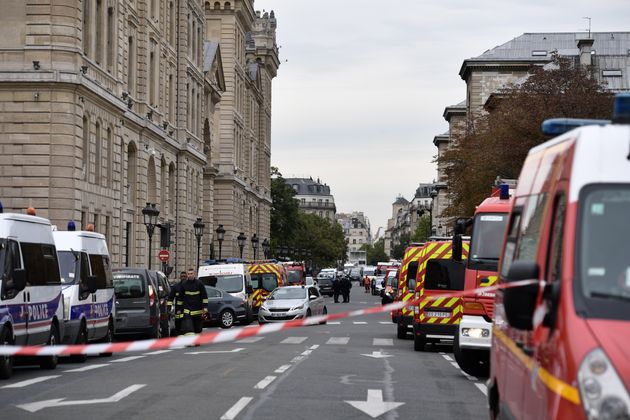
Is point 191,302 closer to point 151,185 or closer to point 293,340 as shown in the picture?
point 293,340

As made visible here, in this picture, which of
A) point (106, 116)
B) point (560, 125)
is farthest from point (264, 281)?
point (560, 125)

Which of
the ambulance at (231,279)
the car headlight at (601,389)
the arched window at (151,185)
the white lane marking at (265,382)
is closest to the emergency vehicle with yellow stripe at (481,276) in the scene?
the white lane marking at (265,382)

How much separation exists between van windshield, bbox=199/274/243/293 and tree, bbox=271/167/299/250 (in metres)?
95.5

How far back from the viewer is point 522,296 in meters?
6.81

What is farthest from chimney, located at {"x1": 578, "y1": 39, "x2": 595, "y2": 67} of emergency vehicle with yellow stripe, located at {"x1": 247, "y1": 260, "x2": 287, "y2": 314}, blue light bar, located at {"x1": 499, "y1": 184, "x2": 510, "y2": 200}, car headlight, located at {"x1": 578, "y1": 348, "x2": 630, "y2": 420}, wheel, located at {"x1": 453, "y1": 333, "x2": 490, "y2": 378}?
car headlight, located at {"x1": 578, "y1": 348, "x2": 630, "y2": 420}

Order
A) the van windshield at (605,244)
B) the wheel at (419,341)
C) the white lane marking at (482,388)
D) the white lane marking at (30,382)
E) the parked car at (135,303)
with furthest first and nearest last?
the parked car at (135,303)
the wheel at (419,341)
the white lane marking at (482,388)
the white lane marking at (30,382)
the van windshield at (605,244)

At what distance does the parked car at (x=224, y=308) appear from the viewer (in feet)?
140

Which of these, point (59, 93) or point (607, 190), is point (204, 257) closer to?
point (59, 93)

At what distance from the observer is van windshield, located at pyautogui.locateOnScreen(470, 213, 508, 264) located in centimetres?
2145

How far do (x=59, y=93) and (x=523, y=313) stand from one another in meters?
39.2

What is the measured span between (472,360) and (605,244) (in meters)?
13.9

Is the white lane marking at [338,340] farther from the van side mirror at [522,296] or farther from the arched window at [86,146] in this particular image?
the van side mirror at [522,296]

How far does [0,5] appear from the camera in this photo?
44.2 metres

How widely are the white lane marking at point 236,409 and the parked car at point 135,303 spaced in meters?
15.6
